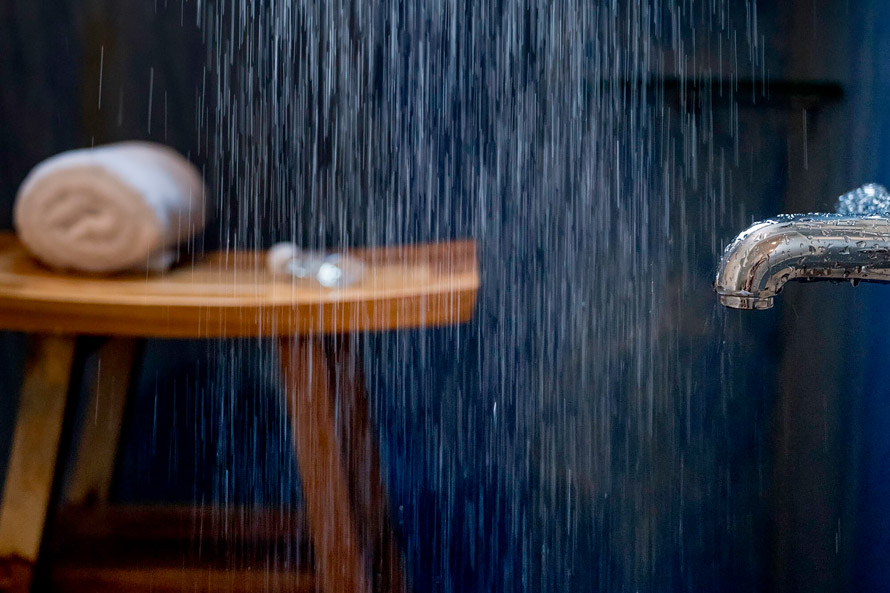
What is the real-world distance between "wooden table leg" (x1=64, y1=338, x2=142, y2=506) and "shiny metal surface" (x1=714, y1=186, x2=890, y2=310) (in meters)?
0.72

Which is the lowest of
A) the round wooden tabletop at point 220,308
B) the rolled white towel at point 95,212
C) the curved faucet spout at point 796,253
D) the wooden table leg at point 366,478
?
the wooden table leg at point 366,478

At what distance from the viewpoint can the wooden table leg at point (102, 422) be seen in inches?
33.5

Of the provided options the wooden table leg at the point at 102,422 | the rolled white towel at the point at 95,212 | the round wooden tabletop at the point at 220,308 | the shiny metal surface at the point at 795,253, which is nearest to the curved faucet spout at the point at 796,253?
the shiny metal surface at the point at 795,253

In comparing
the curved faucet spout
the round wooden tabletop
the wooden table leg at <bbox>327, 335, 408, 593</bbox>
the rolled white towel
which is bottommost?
the wooden table leg at <bbox>327, 335, 408, 593</bbox>

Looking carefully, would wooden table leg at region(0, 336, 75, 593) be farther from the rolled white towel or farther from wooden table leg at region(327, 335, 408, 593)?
wooden table leg at region(327, 335, 408, 593)

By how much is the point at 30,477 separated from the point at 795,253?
2.02 ft

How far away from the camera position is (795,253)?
325mm

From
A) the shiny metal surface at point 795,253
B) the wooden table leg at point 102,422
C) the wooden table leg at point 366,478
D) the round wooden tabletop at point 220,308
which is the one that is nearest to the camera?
the shiny metal surface at point 795,253

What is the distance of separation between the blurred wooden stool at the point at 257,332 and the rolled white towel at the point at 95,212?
2 cm

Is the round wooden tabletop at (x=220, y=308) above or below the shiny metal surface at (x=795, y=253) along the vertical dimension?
below

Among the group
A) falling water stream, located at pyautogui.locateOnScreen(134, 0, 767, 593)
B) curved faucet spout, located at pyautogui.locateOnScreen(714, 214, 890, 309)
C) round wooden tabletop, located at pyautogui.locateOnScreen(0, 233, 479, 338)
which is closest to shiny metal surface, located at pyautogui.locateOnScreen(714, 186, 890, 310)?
curved faucet spout, located at pyautogui.locateOnScreen(714, 214, 890, 309)

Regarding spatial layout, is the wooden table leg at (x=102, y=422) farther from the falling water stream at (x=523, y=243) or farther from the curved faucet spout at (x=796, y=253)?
the curved faucet spout at (x=796, y=253)

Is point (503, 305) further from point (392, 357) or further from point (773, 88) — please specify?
point (773, 88)

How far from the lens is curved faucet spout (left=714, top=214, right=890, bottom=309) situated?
0.33 meters
